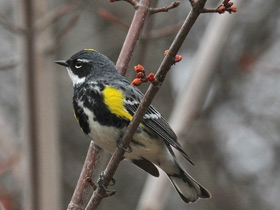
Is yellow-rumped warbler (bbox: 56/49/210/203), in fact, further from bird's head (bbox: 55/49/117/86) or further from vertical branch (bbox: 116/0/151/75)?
vertical branch (bbox: 116/0/151/75)

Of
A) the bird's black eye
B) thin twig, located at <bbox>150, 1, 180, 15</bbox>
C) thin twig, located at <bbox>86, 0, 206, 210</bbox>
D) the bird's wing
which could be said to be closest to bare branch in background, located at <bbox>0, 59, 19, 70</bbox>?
the bird's black eye

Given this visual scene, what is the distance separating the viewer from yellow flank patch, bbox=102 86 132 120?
3656 millimetres

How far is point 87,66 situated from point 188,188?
1344mm

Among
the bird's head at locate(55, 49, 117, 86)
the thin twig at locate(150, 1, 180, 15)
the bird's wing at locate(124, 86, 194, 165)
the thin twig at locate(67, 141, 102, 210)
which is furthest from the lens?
the bird's head at locate(55, 49, 117, 86)

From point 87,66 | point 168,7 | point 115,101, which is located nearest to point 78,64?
point 87,66

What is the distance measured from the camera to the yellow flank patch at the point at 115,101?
366cm

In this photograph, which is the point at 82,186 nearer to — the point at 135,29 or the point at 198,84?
the point at 135,29

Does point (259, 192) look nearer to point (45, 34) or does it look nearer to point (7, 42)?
point (45, 34)

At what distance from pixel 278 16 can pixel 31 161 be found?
19.3 feet

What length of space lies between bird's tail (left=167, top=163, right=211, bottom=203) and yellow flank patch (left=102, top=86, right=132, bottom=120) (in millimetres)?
784

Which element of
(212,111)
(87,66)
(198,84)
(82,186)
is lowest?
(82,186)

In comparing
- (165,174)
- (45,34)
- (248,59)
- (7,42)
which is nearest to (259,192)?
(248,59)

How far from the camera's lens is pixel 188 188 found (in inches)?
163

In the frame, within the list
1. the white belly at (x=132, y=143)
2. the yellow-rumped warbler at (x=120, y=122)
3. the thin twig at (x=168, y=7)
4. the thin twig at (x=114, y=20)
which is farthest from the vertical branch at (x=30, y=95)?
the thin twig at (x=168, y=7)
